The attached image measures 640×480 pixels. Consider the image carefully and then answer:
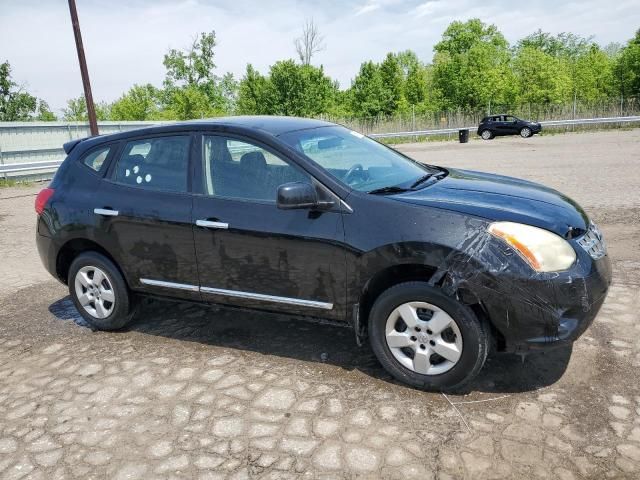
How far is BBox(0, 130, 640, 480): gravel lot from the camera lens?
109 inches

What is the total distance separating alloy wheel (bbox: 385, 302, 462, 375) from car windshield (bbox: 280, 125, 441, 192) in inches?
34.4

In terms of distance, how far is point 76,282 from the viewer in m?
4.69

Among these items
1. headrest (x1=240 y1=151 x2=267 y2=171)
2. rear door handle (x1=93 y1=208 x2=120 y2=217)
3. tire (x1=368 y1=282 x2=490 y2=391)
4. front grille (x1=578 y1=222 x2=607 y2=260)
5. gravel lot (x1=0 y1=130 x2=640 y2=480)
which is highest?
headrest (x1=240 y1=151 x2=267 y2=171)

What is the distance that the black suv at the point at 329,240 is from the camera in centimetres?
312

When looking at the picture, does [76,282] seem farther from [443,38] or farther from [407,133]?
[443,38]

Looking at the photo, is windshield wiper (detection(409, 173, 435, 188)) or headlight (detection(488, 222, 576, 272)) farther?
windshield wiper (detection(409, 173, 435, 188))

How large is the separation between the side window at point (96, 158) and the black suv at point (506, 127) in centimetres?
3109

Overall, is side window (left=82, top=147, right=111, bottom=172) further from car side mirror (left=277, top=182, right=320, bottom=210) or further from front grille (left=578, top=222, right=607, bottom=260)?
front grille (left=578, top=222, right=607, bottom=260)

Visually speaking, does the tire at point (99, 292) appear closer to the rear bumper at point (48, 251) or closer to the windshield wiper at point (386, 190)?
the rear bumper at point (48, 251)

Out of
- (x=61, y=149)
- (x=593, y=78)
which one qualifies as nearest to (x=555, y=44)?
(x=593, y=78)

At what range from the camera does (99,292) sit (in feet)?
15.1

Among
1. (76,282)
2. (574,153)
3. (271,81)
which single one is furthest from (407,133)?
(76,282)

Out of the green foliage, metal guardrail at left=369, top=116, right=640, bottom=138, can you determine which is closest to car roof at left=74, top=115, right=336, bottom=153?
metal guardrail at left=369, top=116, right=640, bottom=138

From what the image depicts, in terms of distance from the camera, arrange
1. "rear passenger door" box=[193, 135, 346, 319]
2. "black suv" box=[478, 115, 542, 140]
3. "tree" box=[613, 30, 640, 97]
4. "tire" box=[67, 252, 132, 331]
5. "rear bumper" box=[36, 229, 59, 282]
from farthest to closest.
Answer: "tree" box=[613, 30, 640, 97] → "black suv" box=[478, 115, 542, 140] → "rear bumper" box=[36, 229, 59, 282] → "tire" box=[67, 252, 132, 331] → "rear passenger door" box=[193, 135, 346, 319]
